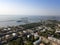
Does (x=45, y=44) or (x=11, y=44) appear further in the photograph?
(x=45, y=44)

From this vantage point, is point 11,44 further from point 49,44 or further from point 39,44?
point 49,44

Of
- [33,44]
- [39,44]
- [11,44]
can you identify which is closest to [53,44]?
[39,44]

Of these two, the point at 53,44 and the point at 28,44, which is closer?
the point at 28,44

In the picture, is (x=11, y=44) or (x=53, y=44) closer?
(x=11, y=44)

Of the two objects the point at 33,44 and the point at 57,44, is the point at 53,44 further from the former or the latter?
the point at 33,44

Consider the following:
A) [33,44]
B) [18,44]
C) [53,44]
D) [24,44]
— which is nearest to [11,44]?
[18,44]

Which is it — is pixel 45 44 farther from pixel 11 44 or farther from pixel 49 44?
pixel 11 44

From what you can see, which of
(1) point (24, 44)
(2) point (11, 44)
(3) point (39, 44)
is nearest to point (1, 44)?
(2) point (11, 44)
